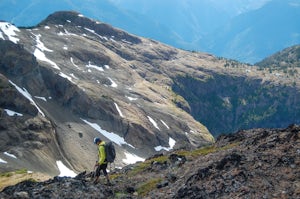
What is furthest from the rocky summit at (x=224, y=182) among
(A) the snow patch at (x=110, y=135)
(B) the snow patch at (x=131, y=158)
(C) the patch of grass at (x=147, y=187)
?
(A) the snow patch at (x=110, y=135)

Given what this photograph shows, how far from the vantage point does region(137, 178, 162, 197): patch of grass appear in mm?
40719

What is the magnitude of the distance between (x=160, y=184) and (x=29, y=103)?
111262 millimetres

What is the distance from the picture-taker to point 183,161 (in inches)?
2004

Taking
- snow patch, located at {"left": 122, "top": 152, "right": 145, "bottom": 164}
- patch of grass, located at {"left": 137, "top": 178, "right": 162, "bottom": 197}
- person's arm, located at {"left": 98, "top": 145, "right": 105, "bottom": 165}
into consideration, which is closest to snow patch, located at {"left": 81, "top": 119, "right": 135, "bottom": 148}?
snow patch, located at {"left": 122, "top": 152, "right": 145, "bottom": 164}

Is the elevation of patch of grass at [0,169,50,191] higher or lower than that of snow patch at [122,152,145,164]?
lower

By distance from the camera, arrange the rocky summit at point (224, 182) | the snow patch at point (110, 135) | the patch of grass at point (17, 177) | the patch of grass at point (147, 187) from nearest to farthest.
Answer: the rocky summit at point (224, 182)
the patch of grass at point (147, 187)
the patch of grass at point (17, 177)
the snow patch at point (110, 135)

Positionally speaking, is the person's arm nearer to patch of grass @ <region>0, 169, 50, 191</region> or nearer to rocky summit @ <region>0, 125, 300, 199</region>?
rocky summit @ <region>0, 125, 300, 199</region>

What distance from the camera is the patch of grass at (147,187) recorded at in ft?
134

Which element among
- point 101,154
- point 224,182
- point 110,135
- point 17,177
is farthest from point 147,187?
point 110,135

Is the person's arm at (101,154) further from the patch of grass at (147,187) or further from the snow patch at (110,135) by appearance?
→ the snow patch at (110,135)

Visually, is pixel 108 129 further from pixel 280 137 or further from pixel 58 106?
pixel 280 137

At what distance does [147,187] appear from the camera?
42.2 m

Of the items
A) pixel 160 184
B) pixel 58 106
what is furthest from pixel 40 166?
pixel 160 184

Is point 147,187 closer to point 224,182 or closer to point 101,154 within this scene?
point 101,154
